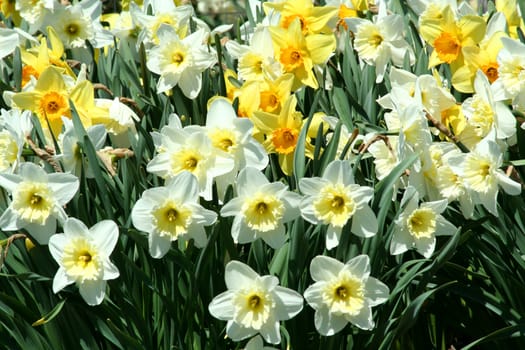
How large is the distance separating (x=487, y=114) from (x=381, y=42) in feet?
1.50

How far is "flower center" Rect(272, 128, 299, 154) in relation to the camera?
6.62ft

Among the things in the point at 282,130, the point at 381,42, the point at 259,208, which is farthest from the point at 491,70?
the point at 259,208

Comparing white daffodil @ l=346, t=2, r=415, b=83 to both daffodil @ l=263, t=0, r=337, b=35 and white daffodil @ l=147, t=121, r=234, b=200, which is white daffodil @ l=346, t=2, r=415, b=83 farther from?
white daffodil @ l=147, t=121, r=234, b=200

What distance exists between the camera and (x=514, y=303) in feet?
6.69

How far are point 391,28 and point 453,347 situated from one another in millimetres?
937

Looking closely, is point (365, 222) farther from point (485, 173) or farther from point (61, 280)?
point (61, 280)

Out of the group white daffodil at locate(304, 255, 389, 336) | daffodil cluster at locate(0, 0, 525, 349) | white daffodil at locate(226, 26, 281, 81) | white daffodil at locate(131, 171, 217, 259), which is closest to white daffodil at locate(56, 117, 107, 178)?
daffodil cluster at locate(0, 0, 525, 349)

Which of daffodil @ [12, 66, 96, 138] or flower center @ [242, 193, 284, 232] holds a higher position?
daffodil @ [12, 66, 96, 138]

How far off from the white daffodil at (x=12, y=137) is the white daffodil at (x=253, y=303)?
60 centimetres

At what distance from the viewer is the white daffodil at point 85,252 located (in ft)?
5.74

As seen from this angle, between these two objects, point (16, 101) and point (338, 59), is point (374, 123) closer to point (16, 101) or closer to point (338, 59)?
Result: point (338, 59)

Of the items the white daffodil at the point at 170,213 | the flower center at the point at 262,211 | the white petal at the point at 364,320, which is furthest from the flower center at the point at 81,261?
the white petal at the point at 364,320

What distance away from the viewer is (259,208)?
179 cm

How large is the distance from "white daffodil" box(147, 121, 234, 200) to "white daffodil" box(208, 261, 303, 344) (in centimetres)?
21
